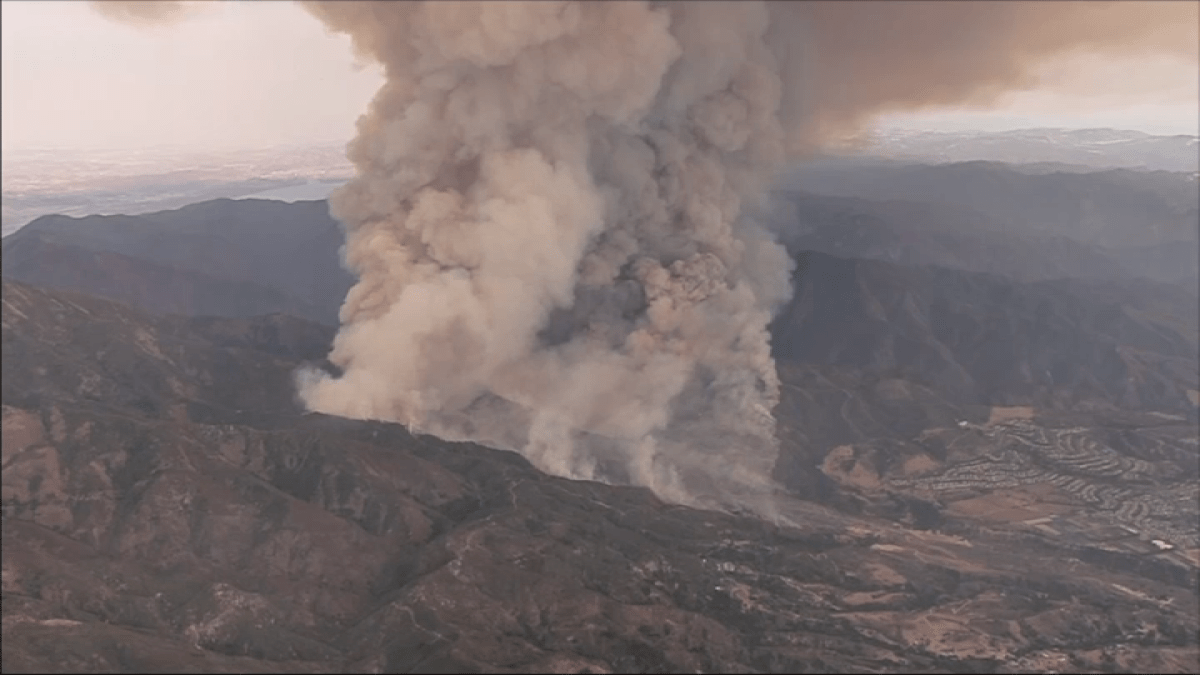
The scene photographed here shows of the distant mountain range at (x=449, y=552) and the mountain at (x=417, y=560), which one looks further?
the distant mountain range at (x=449, y=552)

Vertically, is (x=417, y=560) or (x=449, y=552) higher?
(x=449, y=552)

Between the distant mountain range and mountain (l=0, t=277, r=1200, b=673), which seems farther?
the distant mountain range

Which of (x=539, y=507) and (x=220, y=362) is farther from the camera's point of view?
(x=220, y=362)

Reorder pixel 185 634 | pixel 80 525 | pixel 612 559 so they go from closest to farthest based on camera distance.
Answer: pixel 185 634 < pixel 80 525 < pixel 612 559

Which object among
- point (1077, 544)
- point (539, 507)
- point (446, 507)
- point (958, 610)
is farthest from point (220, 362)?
point (1077, 544)

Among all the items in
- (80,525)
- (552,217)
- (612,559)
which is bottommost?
(612,559)

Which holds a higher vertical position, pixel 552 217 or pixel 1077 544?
pixel 552 217

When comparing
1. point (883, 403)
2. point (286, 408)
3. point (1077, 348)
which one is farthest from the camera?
point (1077, 348)

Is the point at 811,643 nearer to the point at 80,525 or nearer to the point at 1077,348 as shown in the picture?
the point at 80,525
